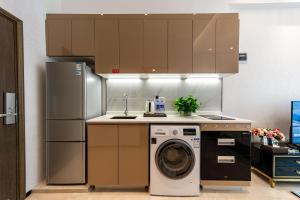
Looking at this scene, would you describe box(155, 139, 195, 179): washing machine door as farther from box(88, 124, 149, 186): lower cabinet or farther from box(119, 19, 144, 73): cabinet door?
box(119, 19, 144, 73): cabinet door

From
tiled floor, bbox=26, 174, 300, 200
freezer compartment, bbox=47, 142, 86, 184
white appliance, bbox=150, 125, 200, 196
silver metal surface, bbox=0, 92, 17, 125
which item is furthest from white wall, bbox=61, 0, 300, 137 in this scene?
freezer compartment, bbox=47, 142, 86, 184

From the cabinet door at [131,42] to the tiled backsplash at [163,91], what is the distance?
0.56 meters

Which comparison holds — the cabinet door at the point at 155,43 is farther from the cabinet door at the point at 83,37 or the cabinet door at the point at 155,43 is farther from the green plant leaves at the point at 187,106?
the cabinet door at the point at 83,37

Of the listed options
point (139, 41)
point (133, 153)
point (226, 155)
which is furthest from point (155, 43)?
point (226, 155)

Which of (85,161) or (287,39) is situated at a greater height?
(287,39)

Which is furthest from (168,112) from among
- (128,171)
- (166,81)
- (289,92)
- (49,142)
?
(289,92)

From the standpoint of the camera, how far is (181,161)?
2.24 meters

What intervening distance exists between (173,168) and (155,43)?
167 centimetres

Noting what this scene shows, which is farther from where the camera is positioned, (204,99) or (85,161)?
(204,99)

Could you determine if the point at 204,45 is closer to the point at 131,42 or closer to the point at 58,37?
the point at 131,42

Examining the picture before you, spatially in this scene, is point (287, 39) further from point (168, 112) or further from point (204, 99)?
point (168, 112)

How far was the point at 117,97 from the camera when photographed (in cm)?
303

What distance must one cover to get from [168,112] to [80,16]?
194cm

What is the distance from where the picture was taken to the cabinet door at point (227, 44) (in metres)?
2.46
